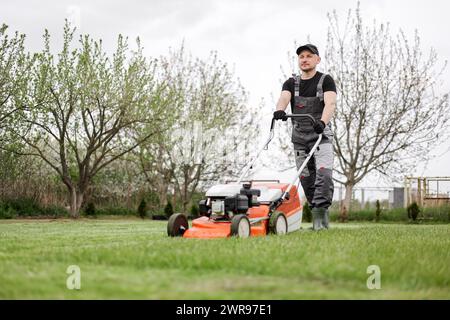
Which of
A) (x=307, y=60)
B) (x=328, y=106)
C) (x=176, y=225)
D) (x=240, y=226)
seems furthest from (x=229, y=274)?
(x=307, y=60)

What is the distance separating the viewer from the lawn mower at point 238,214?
589 centimetres

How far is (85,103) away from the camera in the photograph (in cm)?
1730

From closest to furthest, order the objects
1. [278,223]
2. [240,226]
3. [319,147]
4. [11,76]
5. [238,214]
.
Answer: [240,226]
[238,214]
[278,223]
[319,147]
[11,76]

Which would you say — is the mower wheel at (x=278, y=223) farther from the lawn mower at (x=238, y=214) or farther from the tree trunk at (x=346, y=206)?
the tree trunk at (x=346, y=206)

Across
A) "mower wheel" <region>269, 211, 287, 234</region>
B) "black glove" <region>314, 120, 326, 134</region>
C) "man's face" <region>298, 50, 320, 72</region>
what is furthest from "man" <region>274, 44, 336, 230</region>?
"mower wheel" <region>269, 211, 287, 234</region>

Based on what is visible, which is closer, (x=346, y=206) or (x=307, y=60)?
(x=307, y=60)

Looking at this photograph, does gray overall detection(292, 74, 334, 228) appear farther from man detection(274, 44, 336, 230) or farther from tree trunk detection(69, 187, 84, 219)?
tree trunk detection(69, 187, 84, 219)

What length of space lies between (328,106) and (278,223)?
166cm

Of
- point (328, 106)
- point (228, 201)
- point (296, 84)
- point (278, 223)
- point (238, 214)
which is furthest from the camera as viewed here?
point (296, 84)

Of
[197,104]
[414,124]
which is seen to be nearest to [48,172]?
[197,104]

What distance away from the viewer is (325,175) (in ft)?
24.1

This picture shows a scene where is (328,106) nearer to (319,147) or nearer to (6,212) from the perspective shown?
(319,147)

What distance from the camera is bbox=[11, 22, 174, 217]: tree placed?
55.1ft
